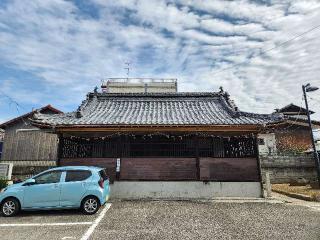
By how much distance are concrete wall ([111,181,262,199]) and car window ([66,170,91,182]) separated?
11.3 ft

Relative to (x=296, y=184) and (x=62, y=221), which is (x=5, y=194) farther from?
(x=296, y=184)

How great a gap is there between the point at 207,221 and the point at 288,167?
15.5m

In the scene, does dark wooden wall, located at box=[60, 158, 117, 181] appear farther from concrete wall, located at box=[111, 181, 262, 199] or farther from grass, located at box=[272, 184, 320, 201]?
grass, located at box=[272, 184, 320, 201]

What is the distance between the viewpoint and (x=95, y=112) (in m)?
15.2

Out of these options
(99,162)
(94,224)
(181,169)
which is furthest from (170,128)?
(94,224)

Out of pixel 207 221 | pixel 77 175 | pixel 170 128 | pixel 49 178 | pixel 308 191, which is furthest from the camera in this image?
pixel 308 191

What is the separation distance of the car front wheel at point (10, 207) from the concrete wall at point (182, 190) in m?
4.58

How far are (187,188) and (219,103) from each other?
675 cm

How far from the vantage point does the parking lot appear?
22.1 ft

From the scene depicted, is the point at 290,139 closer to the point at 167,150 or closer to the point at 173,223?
the point at 167,150

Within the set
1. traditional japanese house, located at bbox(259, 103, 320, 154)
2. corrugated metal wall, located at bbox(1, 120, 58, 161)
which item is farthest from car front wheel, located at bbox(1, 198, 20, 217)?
traditional japanese house, located at bbox(259, 103, 320, 154)

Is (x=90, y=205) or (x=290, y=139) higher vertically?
(x=290, y=139)

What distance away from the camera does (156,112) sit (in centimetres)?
1525

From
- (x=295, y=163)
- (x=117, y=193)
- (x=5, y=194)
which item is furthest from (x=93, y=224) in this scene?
(x=295, y=163)
